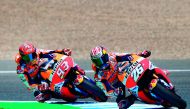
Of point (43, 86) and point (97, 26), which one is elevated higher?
point (43, 86)

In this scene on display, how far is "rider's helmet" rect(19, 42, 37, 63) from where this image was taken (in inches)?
520

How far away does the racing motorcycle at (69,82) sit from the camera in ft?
44.5

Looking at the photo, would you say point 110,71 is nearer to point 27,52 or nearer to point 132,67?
point 132,67

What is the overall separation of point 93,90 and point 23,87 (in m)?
5.05

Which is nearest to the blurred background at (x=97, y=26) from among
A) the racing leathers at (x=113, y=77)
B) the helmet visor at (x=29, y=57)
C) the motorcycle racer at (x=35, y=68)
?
the motorcycle racer at (x=35, y=68)

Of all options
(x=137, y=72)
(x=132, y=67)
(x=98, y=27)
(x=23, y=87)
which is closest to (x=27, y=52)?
(x=132, y=67)

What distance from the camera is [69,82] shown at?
45.2 feet

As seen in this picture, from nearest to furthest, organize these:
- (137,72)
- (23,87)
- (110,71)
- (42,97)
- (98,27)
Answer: (137,72)
(110,71)
(42,97)
(23,87)
(98,27)

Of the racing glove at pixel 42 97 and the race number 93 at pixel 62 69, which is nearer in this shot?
the race number 93 at pixel 62 69

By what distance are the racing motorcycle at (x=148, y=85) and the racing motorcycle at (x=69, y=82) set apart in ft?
4.99

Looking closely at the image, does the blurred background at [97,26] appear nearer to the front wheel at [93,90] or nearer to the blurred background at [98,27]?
the blurred background at [98,27]

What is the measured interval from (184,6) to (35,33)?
8016 millimetres

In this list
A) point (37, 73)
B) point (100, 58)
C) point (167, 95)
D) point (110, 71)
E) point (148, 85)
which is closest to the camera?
point (167, 95)

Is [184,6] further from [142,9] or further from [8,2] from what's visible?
[8,2]
